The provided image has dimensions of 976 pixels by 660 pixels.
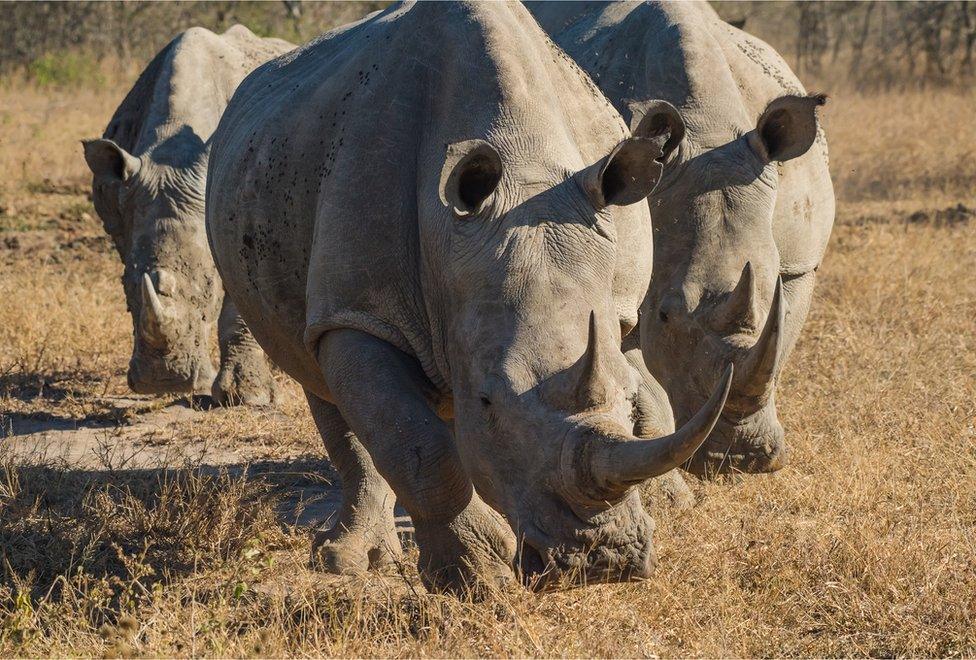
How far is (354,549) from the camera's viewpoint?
5090mm

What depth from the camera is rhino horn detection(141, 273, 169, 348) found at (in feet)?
23.5

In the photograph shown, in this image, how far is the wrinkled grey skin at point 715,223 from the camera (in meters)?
5.15

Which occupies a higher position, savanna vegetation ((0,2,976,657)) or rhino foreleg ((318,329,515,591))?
rhino foreleg ((318,329,515,591))

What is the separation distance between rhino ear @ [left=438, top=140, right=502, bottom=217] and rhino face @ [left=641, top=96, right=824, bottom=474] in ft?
5.12

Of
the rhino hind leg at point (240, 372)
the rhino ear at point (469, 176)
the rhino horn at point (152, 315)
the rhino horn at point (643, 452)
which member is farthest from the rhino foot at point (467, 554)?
the rhino hind leg at point (240, 372)

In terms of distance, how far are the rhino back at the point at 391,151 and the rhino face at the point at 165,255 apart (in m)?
2.65

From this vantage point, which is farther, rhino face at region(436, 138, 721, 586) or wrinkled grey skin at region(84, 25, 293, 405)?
wrinkled grey skin at region(84, 25, 293, 405)

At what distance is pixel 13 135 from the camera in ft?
50.8

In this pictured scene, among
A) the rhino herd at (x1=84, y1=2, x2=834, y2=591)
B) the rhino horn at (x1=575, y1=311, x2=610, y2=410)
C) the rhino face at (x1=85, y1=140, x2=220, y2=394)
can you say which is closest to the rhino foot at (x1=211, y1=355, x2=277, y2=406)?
the rhino face at (x1=85, y1=140, x2=220, y2=394)

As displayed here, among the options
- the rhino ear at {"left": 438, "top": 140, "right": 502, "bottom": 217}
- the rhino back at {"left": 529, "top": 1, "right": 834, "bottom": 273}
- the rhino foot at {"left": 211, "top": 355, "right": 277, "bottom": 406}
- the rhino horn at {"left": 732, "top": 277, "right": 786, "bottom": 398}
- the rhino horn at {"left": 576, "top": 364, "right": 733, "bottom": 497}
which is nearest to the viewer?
the rhino horn at {"left": 576, "top": 364, "right": 733, "bottom": 497}

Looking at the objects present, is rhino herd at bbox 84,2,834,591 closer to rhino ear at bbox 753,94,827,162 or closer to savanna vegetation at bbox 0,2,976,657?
rhino ear at bbox 753,94,827,162

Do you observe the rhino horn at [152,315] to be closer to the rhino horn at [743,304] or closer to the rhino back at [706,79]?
the rhino back at [706,79]

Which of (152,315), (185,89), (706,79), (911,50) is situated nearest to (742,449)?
(706,79)

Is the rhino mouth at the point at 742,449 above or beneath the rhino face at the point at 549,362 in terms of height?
beneath
